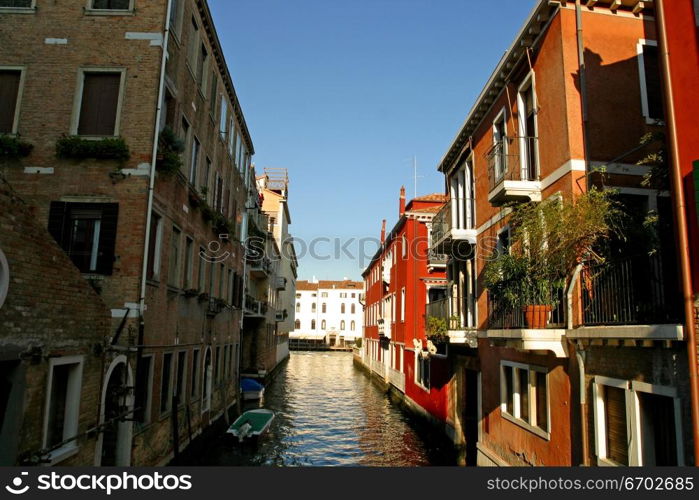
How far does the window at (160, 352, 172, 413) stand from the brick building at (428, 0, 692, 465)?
768 cm

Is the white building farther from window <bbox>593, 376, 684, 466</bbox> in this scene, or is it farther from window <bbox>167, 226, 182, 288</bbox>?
window <bbox>593, 376, 684, 466</bbox>

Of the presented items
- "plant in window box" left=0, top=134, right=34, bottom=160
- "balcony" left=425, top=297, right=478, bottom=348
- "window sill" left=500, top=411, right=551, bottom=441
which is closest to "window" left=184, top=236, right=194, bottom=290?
"plant in window box" left=0, top=134, right=34, bottom=160

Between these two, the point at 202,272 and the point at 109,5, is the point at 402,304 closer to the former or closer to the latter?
the point at 202,272

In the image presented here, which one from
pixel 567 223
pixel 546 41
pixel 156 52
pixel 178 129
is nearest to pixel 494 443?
pixel 567 223

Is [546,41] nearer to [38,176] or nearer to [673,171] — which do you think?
[673,171]

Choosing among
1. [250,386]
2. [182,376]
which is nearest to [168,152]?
[182,376]

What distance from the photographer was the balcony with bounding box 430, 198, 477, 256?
13.5 meters

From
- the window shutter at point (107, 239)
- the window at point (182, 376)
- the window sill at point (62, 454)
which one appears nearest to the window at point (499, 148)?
the window shutter at point (107, 239)

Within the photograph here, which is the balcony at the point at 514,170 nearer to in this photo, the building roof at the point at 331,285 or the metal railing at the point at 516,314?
the metal railing at the point at 516,314

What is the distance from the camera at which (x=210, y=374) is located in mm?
16578

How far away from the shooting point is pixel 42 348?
21.9ft

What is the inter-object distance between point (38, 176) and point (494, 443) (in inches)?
444

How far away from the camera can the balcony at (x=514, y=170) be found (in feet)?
31.0

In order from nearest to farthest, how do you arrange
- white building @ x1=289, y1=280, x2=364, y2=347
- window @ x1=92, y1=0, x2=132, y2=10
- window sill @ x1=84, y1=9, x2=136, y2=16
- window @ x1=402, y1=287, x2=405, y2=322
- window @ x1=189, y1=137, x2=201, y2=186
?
window sill @ x1=84, y1=9, x2=136, y2=16, window @ x1=92, y1=0, x2=132, y2=10, window @ x1=189, y1=137, x2=201, y2=186, window @ x1=402, y1=287, x2=405, y2=322, white building @ x1=289, y1=280, x2=364, y2=347
